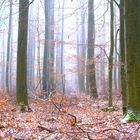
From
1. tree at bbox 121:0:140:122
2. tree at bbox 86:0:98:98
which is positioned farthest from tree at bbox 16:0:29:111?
tree at bbox 86:0:98:98

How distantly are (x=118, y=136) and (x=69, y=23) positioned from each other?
5523 cm

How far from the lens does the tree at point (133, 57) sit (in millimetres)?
8336

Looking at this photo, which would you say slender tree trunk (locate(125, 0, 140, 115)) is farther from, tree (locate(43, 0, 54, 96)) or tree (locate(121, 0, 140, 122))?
tree (locate(43, 0, 54, 96))

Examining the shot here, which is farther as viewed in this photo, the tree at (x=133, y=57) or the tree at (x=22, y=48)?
the tree at (x=22, y=48)

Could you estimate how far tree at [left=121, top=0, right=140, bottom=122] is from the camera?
27.3 ft

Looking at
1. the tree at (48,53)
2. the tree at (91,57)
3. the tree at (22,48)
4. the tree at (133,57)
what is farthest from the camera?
the tree at (48,53)

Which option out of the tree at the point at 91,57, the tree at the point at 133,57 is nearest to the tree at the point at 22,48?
the tree at the point at 133,57

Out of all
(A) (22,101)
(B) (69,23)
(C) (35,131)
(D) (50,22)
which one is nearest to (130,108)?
(C) (35,131)

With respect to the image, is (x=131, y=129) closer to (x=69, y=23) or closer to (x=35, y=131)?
(x=35, y=131)

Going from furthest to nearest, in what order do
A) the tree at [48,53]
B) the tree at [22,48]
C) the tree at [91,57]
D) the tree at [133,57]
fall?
1. the tree at [48,53]
2. the tree at [91,57]
3. the tree at [22,48]
4. the tree at [133,57]

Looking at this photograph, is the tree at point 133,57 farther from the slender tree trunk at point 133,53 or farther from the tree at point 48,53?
the tree at point 48,53

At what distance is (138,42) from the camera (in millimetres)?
8383

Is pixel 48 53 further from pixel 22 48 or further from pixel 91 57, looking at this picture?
pixel 22 48

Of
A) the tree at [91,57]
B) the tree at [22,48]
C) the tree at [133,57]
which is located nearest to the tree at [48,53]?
the tree at [91,57]
